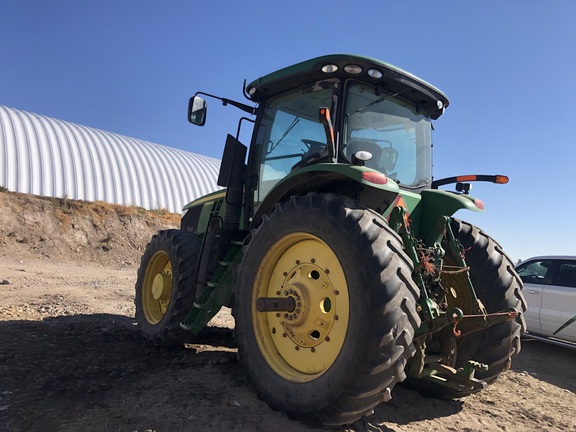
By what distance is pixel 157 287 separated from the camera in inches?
207

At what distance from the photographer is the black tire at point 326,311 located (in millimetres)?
2576

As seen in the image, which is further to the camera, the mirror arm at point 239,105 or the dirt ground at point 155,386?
the mirror arm at point 239,105

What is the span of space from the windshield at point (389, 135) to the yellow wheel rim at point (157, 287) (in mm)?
2758

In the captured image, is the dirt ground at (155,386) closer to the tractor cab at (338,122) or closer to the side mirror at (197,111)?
the tractor cab at (338,122)

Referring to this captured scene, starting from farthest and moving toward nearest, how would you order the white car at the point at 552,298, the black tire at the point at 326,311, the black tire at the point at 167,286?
the white car at the point at 552,298 < the black tire at the point at 167,286 < the black tire at the point at 326,311

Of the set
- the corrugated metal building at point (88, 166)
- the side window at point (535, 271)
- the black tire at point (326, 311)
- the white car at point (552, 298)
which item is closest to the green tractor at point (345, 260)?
the black tire at point (326, 311)

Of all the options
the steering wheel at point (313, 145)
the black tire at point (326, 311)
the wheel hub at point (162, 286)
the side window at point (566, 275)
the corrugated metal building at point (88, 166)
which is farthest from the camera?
the corrugated metal building at point (88, 166)

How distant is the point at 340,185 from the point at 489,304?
1.59 meters

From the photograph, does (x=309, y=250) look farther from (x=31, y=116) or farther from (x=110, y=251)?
(x=31, y=116)

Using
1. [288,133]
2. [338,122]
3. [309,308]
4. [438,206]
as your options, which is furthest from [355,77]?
[309,308]

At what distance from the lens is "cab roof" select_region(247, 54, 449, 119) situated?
3613 millimetres

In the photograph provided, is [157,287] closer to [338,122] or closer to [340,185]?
[340,185]

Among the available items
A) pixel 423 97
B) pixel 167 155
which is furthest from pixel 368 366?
pixel 167 155

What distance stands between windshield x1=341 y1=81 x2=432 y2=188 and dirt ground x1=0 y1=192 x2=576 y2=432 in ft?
6.58
